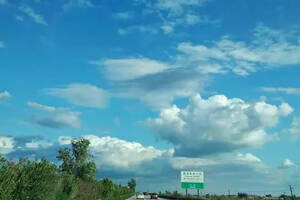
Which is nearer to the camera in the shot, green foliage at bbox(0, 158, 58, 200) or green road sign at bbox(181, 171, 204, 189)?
green foliage at bbox(0, 158, 58, 200)

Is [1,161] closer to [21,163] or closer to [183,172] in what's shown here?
[21,163]

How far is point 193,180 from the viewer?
95.2m

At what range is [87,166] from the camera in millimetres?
128750

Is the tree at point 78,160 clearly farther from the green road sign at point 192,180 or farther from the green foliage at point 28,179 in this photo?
the green foliage at point 28,179

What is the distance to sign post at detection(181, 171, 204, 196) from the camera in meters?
95.0

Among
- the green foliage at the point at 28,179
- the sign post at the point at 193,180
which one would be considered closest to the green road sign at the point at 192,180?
the sign post at the point at 193,180

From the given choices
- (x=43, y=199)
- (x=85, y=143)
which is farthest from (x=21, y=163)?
→ (x=85, y=143)

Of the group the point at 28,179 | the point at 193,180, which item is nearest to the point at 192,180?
the point at 193,180

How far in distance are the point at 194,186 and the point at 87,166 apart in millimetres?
41279

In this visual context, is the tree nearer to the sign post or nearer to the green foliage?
the sign post

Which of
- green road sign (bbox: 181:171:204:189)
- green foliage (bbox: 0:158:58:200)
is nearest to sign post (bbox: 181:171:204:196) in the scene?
green road sign (bbox: 181:171:204:189)

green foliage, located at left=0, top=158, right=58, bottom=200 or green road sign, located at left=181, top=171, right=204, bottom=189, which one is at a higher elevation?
green road sign, located at left=181, top=171, right=204, bottom=189

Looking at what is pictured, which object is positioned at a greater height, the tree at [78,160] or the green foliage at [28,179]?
the tree at [78,160]

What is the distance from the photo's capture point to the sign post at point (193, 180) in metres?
95.0
